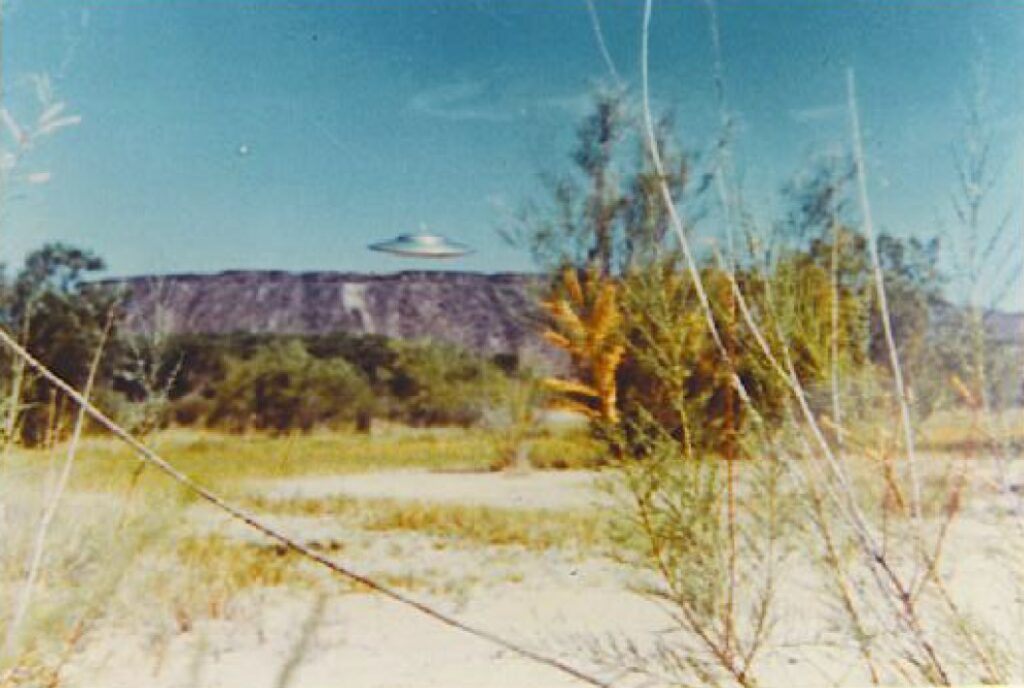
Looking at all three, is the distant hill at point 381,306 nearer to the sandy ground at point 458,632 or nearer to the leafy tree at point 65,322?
the leafy tree at point 65,322

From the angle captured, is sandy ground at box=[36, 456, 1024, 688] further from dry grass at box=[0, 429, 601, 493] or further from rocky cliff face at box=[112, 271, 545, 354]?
rocky cliff face at box=[112, 271, 545, 354]

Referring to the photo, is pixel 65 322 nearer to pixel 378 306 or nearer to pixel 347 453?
pixel 347 453

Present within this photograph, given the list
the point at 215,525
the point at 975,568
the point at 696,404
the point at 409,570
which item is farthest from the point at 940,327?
the point at 215,525

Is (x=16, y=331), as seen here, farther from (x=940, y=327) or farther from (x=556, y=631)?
(x=940, y=327)

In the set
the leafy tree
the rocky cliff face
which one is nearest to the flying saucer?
the leafy tree

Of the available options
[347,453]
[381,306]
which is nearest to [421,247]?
[347,453]

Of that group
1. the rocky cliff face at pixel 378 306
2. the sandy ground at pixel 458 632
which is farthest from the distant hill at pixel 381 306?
the sandy ground at pixel 458 632
